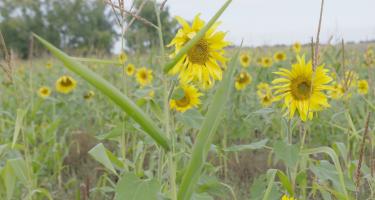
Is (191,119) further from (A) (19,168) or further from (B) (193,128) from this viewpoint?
(A) (19,168)

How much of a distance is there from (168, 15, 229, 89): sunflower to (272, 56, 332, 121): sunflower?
0.20m

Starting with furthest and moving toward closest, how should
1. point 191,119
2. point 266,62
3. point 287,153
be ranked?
point 266,62 → point 191,119 → point 287,153

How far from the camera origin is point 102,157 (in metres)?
0.98

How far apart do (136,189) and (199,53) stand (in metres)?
0.48

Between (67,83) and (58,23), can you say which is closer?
(67,83)

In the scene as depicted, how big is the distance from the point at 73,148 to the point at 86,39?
25.4 meters

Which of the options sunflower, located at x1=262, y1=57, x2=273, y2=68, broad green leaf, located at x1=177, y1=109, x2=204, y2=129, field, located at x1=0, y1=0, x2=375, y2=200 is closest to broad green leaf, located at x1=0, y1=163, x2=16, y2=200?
field, located at x1=0, y1=0, x2=375, y2=200

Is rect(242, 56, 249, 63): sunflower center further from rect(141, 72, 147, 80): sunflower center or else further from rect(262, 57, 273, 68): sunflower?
rect(141, 72, 147, 80): sunflower center

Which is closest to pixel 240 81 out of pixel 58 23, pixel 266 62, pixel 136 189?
pixel 266 62

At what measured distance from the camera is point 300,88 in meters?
1.21

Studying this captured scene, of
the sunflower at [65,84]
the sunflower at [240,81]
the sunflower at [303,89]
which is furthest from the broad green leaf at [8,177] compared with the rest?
the sunflower at [65,84]

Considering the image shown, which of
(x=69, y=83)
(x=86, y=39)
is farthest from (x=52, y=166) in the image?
(x=86, y=39)

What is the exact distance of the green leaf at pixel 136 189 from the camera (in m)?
0.66

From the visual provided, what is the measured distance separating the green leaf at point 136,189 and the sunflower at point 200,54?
0.38 metres
